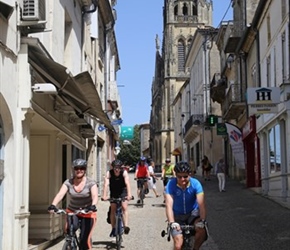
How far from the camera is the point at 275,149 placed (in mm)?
21453

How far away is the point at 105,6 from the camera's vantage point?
26156 millimetres

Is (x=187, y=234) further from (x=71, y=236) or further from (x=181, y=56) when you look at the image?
(x=181, y=56)

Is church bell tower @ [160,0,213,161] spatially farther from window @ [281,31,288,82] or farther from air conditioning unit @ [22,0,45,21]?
air conditioning unit @ [22,0,45,21]

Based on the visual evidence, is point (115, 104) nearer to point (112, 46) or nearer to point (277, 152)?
point (112, 46)

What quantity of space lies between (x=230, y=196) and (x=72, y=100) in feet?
42.5

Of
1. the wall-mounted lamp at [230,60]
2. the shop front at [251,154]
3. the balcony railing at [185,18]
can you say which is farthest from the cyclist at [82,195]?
the balcony railing at [185,18]

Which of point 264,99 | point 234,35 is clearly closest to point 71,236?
point 264,99

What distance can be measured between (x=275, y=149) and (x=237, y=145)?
22.7 feet

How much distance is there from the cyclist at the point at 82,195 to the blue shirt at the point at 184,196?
135cm

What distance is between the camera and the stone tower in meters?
88.5

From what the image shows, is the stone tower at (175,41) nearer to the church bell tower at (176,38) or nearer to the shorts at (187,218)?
the church bell tower at (176,38)

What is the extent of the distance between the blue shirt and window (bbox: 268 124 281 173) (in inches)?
524

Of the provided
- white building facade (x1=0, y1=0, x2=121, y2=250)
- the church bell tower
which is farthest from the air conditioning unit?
the church bell tower

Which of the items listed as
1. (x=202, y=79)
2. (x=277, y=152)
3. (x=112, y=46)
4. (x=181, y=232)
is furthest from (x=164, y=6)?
(x=181, y=232)
